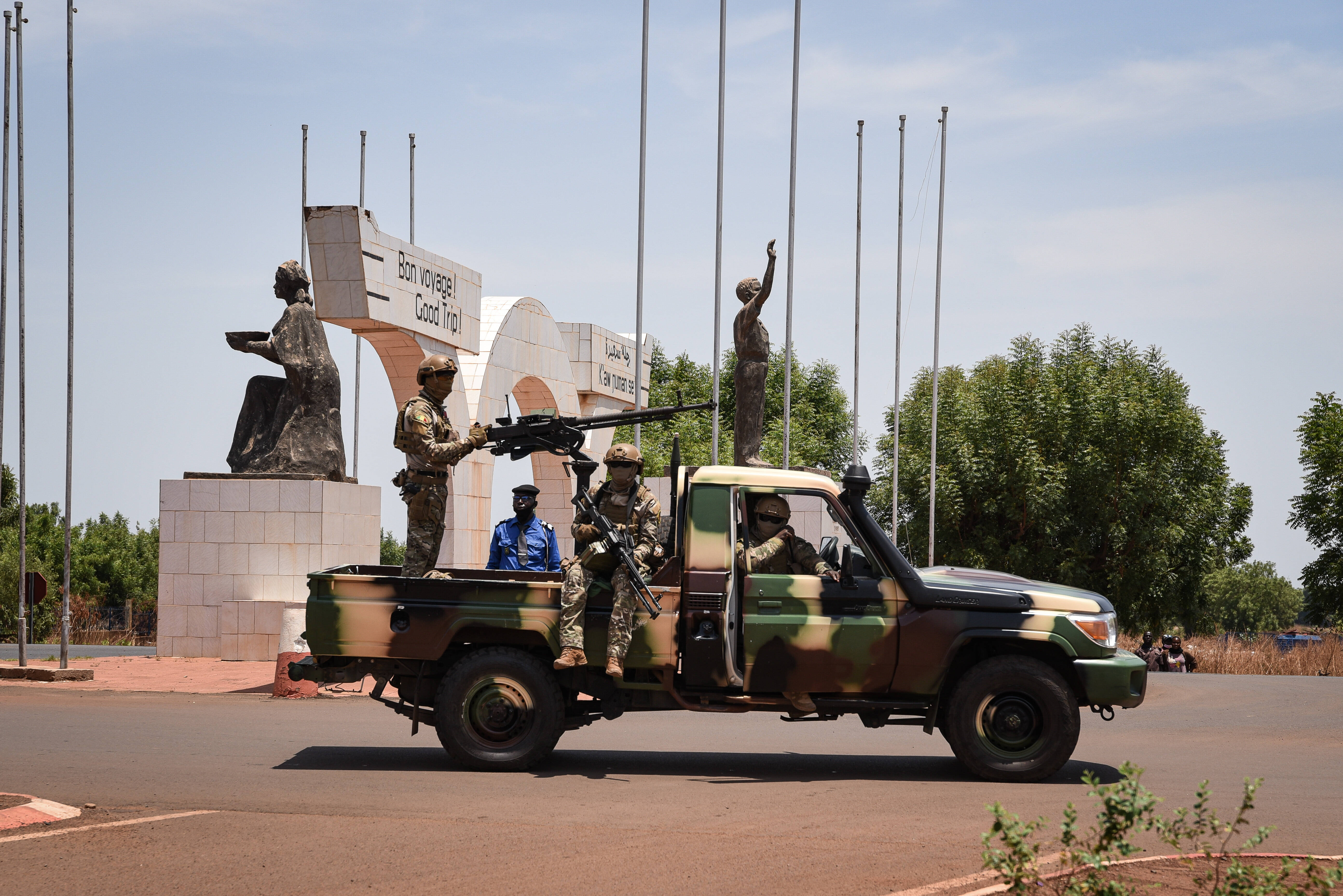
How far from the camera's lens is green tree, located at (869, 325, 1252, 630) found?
133 feet

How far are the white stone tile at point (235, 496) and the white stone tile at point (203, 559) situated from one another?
0.59m

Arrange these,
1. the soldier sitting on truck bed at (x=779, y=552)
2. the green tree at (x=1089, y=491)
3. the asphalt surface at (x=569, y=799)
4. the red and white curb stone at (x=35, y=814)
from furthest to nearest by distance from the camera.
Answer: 1. the green tree at (x=1089, y=491)
2. the soldier sitting on truck bed at (x=779, y=552)
3. the red and white curb stone at (x=35, y=814)
4. the asphalt surface at (x=569, y=799)

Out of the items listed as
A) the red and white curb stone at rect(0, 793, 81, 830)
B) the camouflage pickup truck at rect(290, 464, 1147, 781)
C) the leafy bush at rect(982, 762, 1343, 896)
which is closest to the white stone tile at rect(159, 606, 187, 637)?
the camouflage pickup truck at rect(290, 464, 1147, 781)

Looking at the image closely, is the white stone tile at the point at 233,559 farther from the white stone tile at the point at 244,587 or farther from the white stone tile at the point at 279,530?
the white stone tile at the point at 279,530

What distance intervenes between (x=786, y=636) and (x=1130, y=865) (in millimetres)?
3024

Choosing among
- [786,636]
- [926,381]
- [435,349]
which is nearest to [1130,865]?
[786,636]

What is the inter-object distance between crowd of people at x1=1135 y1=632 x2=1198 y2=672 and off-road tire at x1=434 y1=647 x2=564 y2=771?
1954 cm

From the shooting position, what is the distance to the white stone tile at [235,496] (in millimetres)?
19141

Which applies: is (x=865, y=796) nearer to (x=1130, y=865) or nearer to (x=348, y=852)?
(x=1130, y=865)

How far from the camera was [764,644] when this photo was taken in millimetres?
8406

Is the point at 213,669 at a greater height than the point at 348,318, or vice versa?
the point at 348,318

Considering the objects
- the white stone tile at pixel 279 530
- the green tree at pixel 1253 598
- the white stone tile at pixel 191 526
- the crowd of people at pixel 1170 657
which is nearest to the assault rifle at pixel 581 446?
the white stone tile at pixel 279 530

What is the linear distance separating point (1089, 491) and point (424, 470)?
115 feet

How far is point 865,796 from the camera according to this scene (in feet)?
25.8
